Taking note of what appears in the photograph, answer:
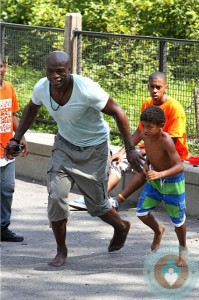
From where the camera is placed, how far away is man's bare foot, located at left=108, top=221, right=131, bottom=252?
25.5 feet

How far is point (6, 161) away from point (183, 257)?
175 centimetres

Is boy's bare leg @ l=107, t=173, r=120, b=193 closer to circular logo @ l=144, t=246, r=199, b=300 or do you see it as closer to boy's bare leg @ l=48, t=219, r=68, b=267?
circular logo @ l=144, t=246, r=199, b=300

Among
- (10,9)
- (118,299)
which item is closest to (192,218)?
(118,299)

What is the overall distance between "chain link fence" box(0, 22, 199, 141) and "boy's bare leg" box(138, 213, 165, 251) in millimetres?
2533

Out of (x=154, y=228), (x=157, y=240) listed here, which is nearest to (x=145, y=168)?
(x=154, y=228)

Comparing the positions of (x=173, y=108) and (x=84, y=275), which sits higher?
(x=173, y=108)

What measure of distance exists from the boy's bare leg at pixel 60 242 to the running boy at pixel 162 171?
2.06ft

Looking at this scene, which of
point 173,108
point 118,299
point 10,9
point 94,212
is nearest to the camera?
point 118,299

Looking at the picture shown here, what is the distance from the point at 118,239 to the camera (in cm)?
779

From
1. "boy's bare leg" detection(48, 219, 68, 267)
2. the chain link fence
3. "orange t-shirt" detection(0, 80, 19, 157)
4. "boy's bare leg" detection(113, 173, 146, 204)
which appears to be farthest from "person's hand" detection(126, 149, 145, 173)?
the chain link fence

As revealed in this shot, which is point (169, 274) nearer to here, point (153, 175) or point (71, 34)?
point (153, 175)

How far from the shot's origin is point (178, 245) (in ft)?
26.3

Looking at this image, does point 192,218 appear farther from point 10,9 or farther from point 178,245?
point 10,9

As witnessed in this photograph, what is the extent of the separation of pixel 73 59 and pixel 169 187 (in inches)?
169
